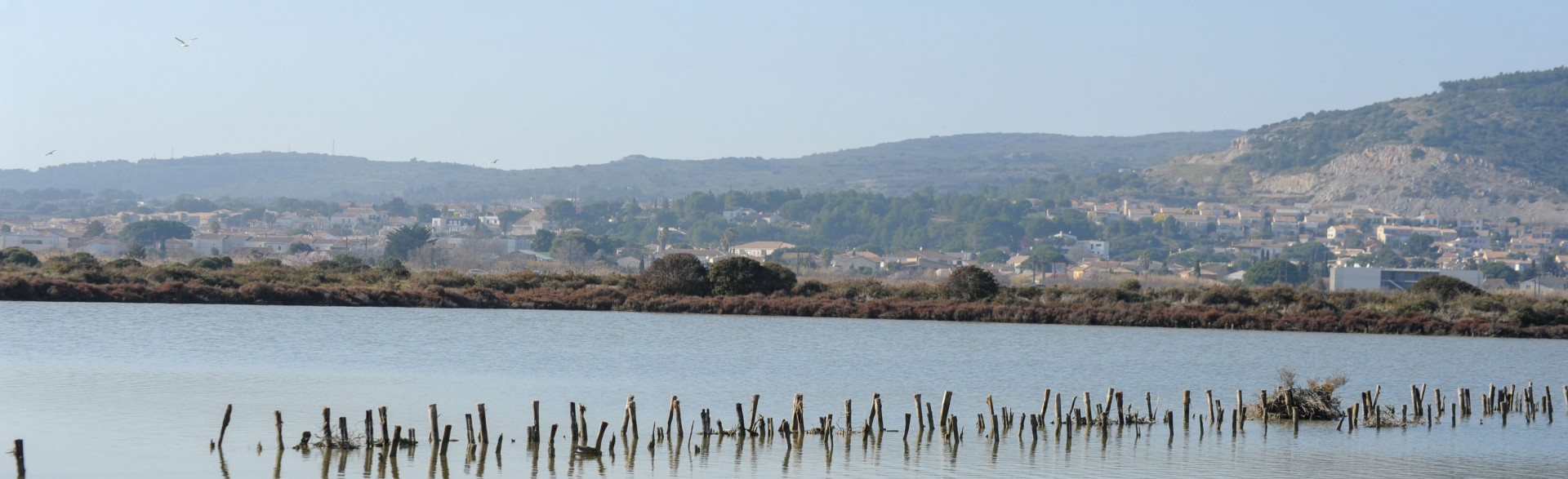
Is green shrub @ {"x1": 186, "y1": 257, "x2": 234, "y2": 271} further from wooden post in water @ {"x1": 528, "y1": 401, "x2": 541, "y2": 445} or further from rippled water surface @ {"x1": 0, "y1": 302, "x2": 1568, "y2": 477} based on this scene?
wooden post in water @ {"x1": 528, "y1": 401, "x2": 541, "y2": 445}

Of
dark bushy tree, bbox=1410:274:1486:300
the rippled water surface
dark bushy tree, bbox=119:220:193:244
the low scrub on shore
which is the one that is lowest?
the rippled water surface

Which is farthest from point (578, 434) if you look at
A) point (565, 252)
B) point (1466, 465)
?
point (565, 252)

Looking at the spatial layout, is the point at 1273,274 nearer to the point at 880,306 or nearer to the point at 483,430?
the point at 880,306

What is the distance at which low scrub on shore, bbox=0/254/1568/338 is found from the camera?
4856cm

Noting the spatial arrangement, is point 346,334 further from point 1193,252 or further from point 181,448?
point 1193,252

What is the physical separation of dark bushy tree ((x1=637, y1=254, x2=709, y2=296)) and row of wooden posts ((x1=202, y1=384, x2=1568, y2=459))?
2897cm

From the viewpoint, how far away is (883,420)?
22.0 meters

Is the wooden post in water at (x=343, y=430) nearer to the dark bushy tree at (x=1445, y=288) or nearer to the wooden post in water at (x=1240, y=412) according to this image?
the wooden post in water at (x=1240, y=412)

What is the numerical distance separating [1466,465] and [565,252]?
103m

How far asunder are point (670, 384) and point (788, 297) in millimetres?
27298

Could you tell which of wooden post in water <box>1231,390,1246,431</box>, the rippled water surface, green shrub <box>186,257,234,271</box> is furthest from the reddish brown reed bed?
wooden post in water <box>1231,390,1246,431</box>

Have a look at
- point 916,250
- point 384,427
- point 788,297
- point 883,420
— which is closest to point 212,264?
point 788,297

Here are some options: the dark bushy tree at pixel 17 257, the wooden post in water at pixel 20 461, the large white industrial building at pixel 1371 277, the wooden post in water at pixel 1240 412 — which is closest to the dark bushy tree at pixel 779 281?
the dark bushy tree at pixel 17 257

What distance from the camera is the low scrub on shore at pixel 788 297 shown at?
4856 centimetres
